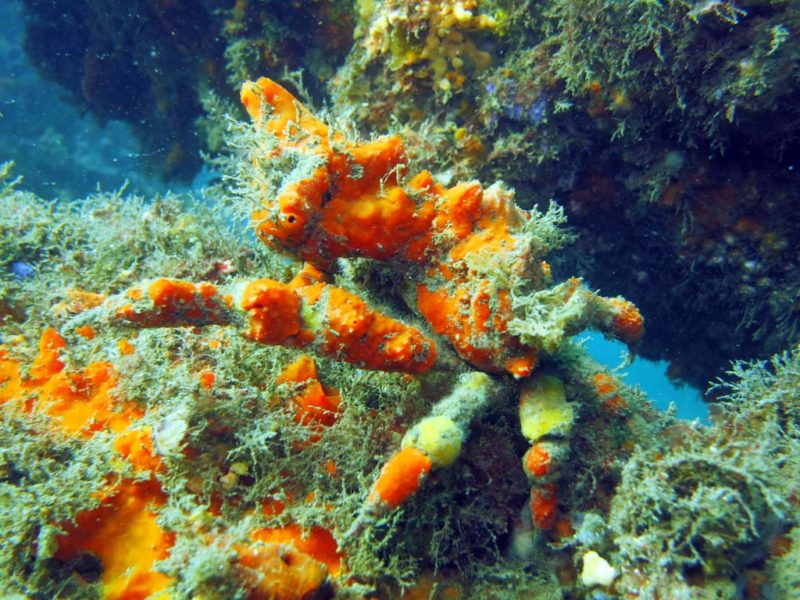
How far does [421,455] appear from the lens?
2535 millimetres

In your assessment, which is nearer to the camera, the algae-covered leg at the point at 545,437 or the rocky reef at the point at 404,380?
the rocky reef at the point at 404,380

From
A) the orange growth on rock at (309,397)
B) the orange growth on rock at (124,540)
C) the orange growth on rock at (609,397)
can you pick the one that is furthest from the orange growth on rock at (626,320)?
the orange growth on rock at (124,540)

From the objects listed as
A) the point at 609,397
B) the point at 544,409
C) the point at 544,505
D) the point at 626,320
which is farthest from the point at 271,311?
the point at 626,320

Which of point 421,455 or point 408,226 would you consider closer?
point 421,455

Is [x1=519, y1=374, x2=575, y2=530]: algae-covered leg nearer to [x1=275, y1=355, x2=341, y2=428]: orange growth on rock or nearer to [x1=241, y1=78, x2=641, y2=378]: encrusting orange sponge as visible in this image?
[x1=241, y1=78, x2=641, y2=378]: encrusting orange sponge

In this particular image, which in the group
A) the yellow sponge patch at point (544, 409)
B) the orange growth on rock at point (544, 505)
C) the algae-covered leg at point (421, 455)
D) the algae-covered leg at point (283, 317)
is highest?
the algae-covered leg at point (283, 317)

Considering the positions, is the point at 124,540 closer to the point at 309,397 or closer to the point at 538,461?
the point at 309,397

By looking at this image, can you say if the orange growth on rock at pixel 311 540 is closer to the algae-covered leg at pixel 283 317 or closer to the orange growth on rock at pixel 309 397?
the orange growth on rock at pixel 309 397

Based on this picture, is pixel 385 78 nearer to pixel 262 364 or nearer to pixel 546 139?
pixel 546 139

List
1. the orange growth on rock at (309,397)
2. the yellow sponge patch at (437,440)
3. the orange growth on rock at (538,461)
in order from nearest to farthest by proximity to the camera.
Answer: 1. the yellow sponge patch at (437,440)
2. the orange growth on rock at (538,461)
3. the orange growth on rock at (309,397)

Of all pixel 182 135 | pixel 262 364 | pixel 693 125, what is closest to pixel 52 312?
pixel 262 364


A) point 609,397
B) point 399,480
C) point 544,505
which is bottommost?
point 544,505

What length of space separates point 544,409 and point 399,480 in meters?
1.00

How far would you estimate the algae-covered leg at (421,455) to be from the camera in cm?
246
